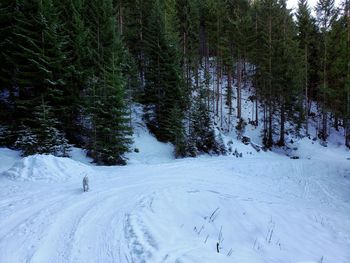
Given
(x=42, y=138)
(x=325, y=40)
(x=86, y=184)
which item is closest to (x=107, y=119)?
(x=42, y=138)

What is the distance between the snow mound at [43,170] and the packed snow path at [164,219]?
7 centimetres

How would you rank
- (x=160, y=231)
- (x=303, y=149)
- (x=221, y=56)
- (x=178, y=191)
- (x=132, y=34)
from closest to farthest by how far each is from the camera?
(x=160, y=231)
(x=178, y=191)
(x=303, y=149)
(x=132, y=34)
(x=221, y=56)

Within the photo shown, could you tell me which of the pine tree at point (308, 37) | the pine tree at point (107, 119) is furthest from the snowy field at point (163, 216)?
the pine tree at point (308, 37)

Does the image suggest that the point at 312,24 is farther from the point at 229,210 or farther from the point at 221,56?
the point at 229,210

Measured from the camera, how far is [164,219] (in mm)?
7215

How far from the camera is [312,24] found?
118 feet

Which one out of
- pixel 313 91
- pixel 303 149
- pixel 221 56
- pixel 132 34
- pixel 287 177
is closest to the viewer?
pixel 287 177

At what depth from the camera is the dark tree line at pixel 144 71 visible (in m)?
17.2

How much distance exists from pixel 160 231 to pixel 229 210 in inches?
124

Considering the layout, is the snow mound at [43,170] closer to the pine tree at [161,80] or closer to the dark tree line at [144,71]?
the dark tree line at [144,71]

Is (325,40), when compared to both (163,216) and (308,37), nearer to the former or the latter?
(308,37)

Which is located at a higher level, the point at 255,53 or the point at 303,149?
the point at 255,53

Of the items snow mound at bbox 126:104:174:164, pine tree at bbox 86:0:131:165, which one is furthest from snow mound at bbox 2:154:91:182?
snow mound at bbox 126:104:174:164

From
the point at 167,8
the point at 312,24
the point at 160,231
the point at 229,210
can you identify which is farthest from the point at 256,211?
the point at 312,24
